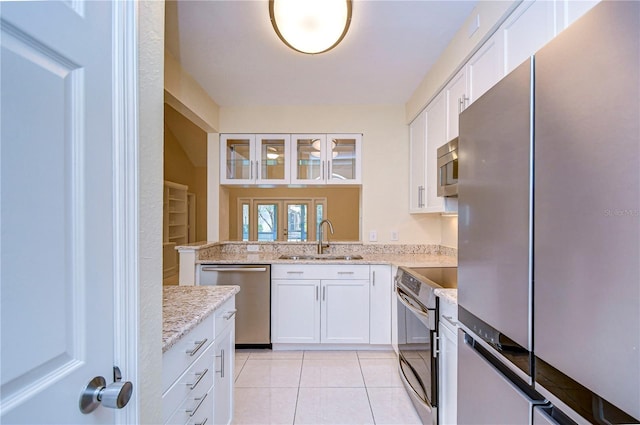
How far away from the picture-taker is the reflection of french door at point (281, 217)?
7379 millimetres

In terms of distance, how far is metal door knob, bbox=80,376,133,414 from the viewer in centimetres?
56

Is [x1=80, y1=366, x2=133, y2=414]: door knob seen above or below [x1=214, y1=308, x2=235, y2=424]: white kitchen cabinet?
above

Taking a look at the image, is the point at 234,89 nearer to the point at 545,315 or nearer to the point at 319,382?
the point at 319,382

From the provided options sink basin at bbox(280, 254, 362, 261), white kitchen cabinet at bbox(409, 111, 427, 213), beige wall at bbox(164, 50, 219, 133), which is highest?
beige wall at bbox(164, 50, 219, 133)

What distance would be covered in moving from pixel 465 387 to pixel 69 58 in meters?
1.58

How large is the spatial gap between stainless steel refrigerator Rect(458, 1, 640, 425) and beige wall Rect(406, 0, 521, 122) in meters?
0.87

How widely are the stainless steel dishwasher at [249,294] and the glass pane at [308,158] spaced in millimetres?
1106

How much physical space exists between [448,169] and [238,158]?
A: 231 centimetres

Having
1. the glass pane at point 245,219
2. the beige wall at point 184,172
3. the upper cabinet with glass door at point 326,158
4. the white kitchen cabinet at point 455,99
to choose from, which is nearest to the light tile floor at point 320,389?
the upper cabinet with glass door at point 326,158

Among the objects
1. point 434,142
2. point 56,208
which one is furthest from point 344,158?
point 56,208

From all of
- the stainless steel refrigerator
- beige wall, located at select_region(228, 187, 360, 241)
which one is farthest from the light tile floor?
beige wall, located at select_region(228, 187, 360, 241)

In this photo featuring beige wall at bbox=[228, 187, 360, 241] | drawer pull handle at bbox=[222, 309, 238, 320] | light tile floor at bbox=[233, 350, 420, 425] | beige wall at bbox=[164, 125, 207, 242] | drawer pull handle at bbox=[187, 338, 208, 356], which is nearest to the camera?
drawer pull handle at bbox=[187, 338, 208, 356]

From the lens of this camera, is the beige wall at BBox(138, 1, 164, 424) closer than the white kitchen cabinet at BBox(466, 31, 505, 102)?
Yes

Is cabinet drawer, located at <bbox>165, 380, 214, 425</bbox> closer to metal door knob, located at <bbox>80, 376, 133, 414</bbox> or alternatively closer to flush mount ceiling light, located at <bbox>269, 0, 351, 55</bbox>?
metal door knob, located at <bbox>80, 376, 133, 414</bbox>
